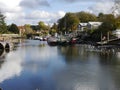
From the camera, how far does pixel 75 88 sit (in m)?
31.2

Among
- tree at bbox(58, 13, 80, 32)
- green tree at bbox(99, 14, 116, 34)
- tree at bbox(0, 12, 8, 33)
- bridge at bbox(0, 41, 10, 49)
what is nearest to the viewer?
bridge at bbox(0, 41, 10, 49)

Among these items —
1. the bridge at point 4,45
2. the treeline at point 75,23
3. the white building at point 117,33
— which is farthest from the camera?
the treeline at point 75,23

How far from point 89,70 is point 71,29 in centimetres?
12688

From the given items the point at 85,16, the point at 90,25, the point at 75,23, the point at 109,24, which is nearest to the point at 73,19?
the point at 75,23

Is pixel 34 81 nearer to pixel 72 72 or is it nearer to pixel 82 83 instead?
pixel 82 83

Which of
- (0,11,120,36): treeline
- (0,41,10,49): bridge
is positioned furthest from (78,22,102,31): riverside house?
(0,41,10,49): bridge

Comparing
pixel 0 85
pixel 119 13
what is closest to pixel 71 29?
pixel 119 13

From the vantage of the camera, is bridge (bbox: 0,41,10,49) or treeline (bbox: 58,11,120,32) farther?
treeline (bbox: 58,11,120,32)

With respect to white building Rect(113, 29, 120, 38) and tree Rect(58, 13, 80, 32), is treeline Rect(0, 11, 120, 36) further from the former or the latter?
white building Rect(113, 29, 120, 38)

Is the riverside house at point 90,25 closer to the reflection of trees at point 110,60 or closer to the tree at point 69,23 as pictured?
the tree at point 69,23

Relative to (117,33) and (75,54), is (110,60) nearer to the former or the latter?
(75,54)

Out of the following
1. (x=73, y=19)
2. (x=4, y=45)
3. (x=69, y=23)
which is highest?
(x=73, y=19)

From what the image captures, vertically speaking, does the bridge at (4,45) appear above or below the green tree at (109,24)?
below

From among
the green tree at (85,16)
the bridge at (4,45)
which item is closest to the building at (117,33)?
the bridge at (4,45)
